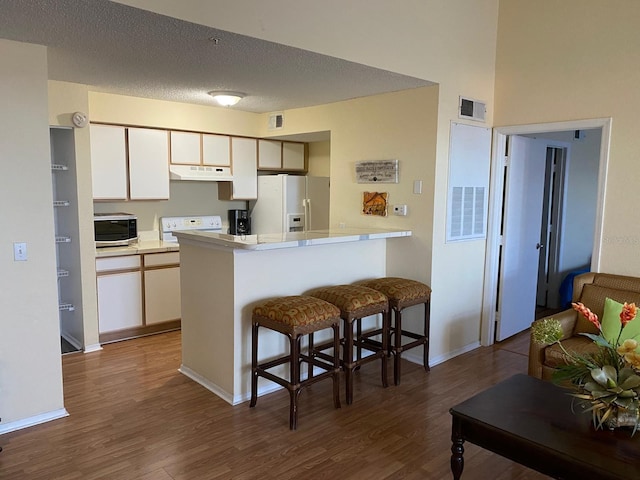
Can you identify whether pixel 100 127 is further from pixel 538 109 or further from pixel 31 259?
pixel 538 109

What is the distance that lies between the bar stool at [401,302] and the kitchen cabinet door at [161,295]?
1.95 meters

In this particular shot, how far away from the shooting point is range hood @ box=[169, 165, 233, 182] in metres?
4.86

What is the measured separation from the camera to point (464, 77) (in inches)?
156

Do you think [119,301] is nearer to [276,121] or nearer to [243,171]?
[243,171]

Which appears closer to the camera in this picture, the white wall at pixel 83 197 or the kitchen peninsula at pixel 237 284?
the kitchen peninsula at pixel 237 284

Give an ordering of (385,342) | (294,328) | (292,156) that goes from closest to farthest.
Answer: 1. (294,328)
2. (385,342)
3. (292,156)

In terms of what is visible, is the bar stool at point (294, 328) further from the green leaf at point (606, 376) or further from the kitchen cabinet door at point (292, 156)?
the kitchen cabinet door at point (292, 156)

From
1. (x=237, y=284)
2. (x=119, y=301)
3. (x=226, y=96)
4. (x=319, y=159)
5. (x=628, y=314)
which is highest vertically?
(x=226, y=96)

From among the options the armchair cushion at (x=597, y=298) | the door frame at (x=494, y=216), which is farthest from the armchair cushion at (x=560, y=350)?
the door frame at (x=494, y=216)

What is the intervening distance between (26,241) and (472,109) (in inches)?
138

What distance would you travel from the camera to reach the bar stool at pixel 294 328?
2.96 m

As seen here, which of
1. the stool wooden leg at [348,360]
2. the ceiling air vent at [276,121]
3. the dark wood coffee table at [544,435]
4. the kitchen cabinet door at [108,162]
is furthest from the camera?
the ceiling air vent at [276,121]

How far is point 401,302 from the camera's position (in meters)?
3.61

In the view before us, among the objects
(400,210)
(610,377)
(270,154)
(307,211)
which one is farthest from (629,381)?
(270,154)
